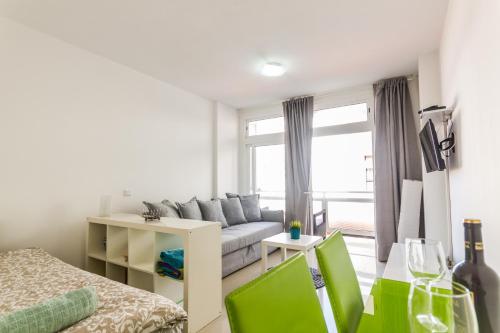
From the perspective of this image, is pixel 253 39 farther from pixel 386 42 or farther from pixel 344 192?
pixel 344 192

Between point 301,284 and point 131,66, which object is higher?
point 131,66

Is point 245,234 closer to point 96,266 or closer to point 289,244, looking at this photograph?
point 289,244

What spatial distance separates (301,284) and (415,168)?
11.8 ft

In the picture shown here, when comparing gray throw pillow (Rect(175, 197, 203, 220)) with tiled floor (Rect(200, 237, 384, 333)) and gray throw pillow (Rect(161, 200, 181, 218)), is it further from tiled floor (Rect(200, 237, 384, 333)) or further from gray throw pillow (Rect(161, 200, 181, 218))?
tiled floor (Rect(200, 237, 384, 333))

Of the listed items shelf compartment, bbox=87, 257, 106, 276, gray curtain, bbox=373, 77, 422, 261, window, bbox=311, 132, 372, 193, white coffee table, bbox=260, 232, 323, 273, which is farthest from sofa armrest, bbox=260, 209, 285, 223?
shelf compartment, bbox=87, 257, 106, 276

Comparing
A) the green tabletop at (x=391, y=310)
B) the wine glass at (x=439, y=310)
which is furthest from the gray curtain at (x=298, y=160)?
the wine glass at (x=439, y=310)

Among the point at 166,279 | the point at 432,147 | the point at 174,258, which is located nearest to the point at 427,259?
the point at 432,147

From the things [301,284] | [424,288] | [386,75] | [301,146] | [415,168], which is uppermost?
[386,75]

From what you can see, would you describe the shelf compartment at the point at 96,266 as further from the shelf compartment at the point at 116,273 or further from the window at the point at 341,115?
the window at the point at 341,115

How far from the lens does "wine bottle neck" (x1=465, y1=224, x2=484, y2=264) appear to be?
626mm

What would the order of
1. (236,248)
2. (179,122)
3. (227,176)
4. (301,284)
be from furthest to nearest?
(227,176) → (179,122) → (236,248) → (301,284)

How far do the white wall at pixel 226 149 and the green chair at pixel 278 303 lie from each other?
4.01 m

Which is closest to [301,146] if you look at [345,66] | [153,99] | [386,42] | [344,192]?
[344,192]

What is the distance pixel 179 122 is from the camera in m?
4.18
